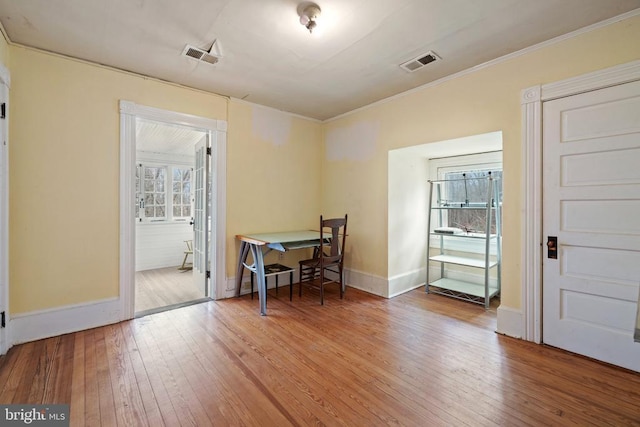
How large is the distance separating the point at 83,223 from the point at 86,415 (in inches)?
68.1

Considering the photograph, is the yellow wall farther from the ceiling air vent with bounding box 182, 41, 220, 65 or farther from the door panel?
the ceiling air vent with bounding box 182, 41, 220, 65

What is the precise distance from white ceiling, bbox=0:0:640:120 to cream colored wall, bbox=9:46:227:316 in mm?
228

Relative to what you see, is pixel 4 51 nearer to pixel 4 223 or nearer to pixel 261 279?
pixel 4 223

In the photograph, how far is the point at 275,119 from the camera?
3.99m

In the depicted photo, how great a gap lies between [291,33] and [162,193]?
4700 millimetres

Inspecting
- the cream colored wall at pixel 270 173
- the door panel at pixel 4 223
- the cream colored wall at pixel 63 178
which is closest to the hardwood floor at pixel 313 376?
the door panel at pixel 4 223

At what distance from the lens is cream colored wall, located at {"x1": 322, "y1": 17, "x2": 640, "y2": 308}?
2203 millimetres

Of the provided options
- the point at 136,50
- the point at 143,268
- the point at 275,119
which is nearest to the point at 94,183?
the point at 136,50

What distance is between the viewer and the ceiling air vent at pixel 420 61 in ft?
8.38

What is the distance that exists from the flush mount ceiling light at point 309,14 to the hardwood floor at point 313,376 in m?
2.44

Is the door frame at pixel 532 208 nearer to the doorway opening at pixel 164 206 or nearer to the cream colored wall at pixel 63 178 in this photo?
the cream colored wall at pixel 63 178

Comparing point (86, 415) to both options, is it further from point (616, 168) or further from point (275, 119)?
point (616, 168)

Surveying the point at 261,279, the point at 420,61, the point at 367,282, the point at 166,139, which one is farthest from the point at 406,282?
the point at 166,139

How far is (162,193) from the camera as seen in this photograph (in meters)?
5.73
